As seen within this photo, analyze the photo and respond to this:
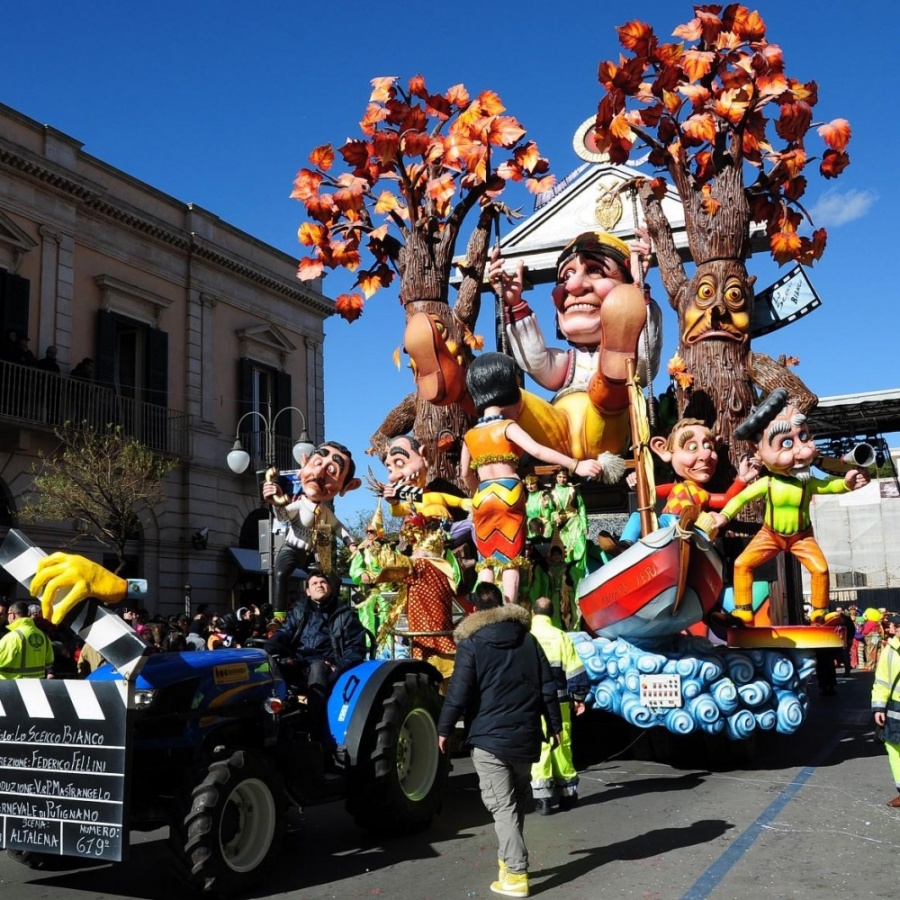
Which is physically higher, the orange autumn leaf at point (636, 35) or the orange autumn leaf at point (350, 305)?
the orange autumn leaf at point (636, 35)

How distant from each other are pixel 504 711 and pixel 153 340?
1854 cm

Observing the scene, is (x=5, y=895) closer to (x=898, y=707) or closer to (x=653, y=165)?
(x=898, y=707)

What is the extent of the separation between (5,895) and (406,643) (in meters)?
4.44

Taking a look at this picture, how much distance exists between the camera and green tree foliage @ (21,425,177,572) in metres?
17.6

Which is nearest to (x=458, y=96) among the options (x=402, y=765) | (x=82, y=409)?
(x=402, y=765)

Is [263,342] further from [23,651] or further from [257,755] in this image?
[257,755]

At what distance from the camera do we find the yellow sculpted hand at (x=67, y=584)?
4.93 m

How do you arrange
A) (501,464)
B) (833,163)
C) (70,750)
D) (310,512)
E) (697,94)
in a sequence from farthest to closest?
1. (833,163)
2. (697,94)
3. (310,512)
4. (501,464)
5. (70,750)

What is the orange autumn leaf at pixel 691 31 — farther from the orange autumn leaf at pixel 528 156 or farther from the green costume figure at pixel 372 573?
the green costume figure at pixel 372 573

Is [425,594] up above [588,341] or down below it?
below

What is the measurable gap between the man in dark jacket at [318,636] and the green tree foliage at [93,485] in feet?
36.1

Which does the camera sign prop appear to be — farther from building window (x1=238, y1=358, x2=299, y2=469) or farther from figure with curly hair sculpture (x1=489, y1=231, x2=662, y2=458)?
building window (x1=238, y1=358, x2=299, y2=469)

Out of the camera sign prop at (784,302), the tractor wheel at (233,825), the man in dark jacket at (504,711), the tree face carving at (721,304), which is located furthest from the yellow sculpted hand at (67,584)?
the camera sign prop at (784,302)

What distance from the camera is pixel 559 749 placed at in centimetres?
717
